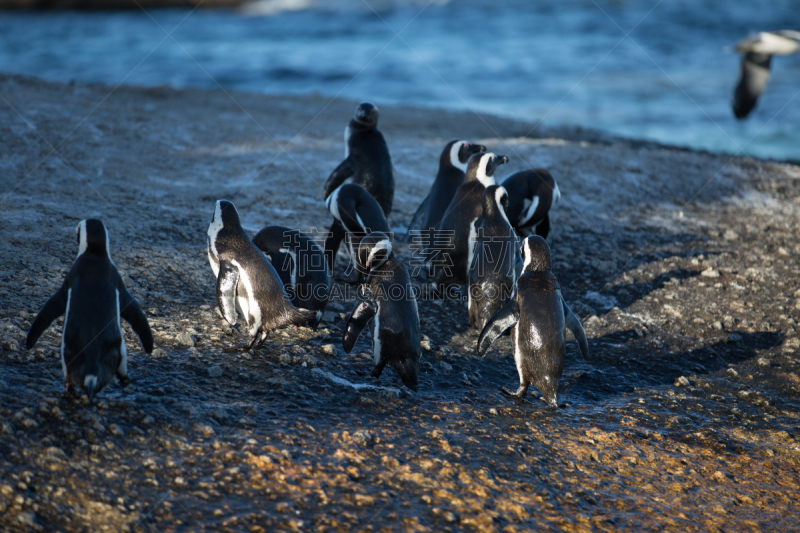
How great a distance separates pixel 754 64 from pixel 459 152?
620 cm

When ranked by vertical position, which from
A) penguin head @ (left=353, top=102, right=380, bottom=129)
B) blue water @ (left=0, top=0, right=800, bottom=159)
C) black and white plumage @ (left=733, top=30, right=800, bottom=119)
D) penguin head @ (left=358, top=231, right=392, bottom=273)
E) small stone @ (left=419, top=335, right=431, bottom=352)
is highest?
blue water @ (left=0, top=0, right=800, bottom=159)

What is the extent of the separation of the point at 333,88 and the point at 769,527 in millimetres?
15527

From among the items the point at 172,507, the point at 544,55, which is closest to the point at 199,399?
the point at 172,507

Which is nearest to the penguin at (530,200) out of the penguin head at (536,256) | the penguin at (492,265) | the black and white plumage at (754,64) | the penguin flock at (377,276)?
the penguin flock at (377,276)

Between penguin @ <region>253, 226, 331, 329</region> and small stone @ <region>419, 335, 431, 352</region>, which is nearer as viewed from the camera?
small stone @ <region>419, 335, 431, 352</region>

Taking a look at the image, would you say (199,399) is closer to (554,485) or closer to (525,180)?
(554,485)

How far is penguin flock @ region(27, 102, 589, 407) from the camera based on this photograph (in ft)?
11.3

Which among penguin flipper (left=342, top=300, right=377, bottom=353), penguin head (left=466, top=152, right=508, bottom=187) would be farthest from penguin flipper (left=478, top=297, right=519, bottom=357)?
penguin head (left=466, top=152, right=508, bottom=187)

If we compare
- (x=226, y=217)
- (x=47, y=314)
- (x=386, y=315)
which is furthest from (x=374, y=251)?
(x=47, y=314)

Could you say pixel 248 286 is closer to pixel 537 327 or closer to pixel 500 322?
pixel 500 322

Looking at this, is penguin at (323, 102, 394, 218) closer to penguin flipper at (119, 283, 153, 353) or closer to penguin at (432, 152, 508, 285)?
penguin at (432, 152, 508, 285)

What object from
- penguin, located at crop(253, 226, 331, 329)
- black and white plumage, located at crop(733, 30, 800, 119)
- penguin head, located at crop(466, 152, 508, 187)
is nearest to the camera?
penguin, located at crop(253, 226, 331, 329)

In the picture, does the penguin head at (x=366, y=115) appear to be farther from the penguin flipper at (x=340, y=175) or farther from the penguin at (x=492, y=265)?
the penguin at (x=492, y=265)

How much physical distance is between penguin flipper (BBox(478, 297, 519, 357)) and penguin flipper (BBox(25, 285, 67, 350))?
2.33m
